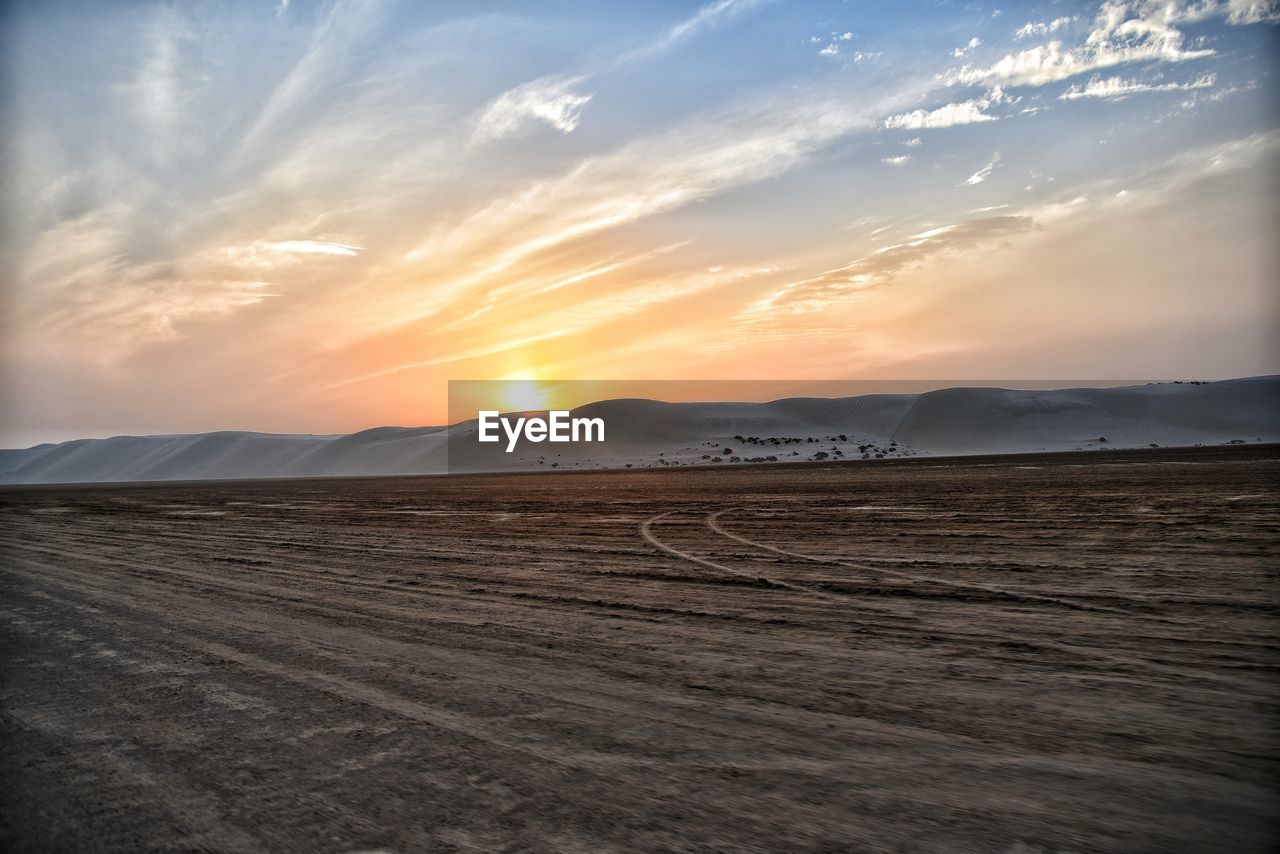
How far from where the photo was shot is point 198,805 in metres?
3.09

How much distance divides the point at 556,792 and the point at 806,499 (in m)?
19.5

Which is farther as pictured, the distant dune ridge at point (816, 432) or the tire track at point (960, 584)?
the distant dune ridge at point (816, 432)

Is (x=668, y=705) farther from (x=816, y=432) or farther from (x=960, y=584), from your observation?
(x=816, y=432)

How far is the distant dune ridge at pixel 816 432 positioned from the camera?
109 metres

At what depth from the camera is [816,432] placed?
135500 mm

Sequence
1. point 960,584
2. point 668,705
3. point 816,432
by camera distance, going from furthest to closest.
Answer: point 816,432 → point 960,584 → point 668,705

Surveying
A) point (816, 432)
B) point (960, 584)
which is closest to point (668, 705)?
point (960, 584)
